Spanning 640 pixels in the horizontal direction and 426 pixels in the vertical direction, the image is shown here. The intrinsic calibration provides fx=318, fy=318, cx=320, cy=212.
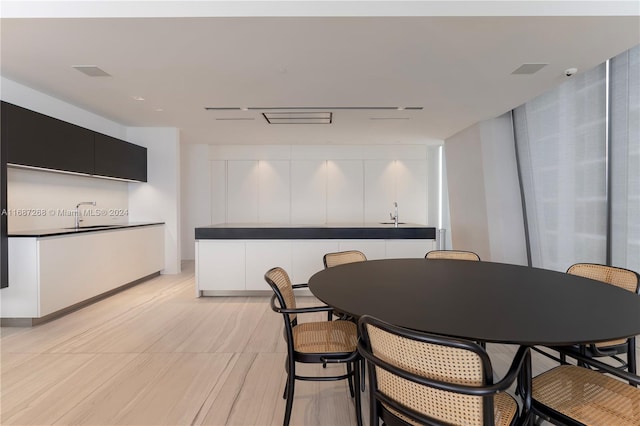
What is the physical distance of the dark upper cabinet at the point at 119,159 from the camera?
14.8ft

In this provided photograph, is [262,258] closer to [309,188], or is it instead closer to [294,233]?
[294,233]

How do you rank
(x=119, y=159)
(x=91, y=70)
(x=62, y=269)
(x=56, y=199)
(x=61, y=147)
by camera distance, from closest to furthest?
(x=91, y=70) → (x=62, y=269) → (x=61, y=147) → (x=56, y=199) → (x=119, y=159)

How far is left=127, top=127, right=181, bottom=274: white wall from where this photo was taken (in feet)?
18.6

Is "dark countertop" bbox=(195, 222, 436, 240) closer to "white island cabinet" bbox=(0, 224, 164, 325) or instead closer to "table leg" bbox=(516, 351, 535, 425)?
"white island cabinet" bbox=(0, 224, 164, 325)

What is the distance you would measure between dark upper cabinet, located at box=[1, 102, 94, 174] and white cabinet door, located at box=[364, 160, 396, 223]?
523 centimetres

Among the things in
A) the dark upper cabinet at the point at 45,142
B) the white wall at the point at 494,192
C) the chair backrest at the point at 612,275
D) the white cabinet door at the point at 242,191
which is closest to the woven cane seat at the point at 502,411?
the chair backrest at the point at 612,275

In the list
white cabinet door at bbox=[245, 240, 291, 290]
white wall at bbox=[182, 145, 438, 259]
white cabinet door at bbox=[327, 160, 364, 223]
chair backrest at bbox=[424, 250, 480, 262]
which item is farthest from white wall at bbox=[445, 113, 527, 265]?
white cabinet door at bbox=[245, 240, 291, 290]

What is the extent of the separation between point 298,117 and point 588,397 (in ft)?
14.8

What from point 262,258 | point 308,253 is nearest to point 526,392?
point 308,253

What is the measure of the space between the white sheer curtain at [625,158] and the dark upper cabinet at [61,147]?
6.03 meters

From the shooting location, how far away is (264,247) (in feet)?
14.2

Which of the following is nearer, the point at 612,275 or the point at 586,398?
the point at 586,398

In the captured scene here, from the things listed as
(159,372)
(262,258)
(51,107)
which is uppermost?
(51,107)

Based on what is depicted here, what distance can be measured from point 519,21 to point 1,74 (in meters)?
4.97
